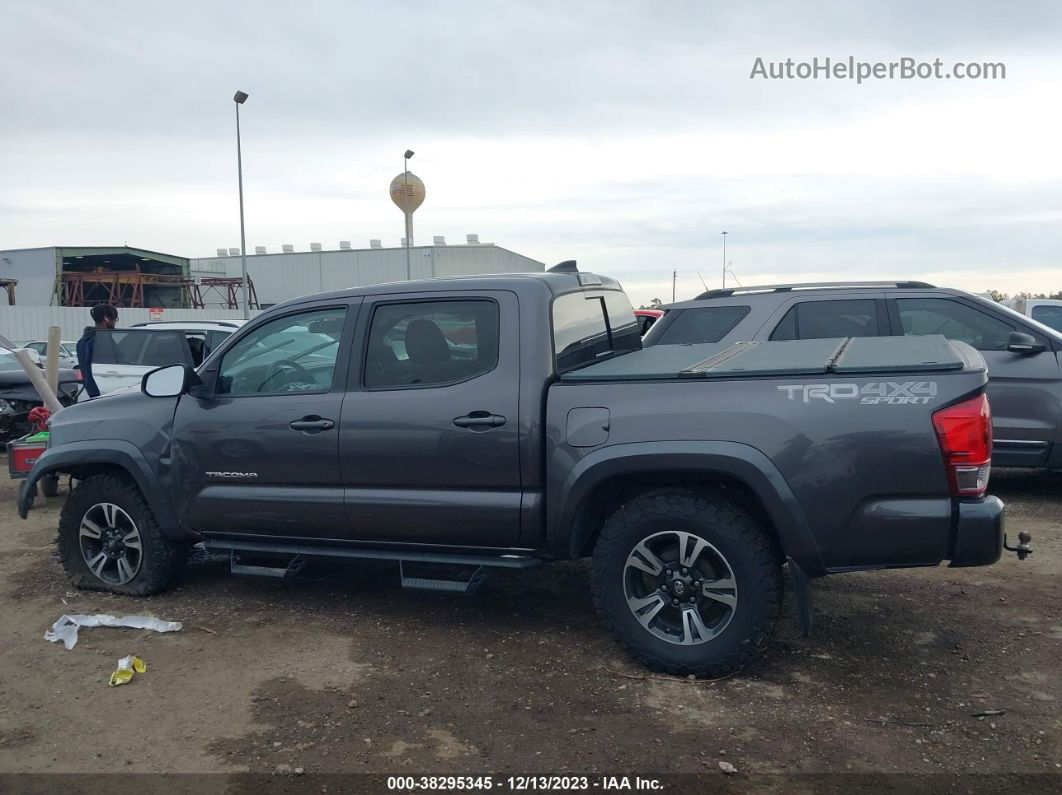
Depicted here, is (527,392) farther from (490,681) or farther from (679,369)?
(490,681)

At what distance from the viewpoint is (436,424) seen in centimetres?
443

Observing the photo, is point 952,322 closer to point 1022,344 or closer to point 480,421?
point 1022,344

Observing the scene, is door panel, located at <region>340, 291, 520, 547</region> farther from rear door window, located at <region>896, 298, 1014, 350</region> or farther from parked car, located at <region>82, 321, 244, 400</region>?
parked car, located at <region>82, 321, 244, 400</region>

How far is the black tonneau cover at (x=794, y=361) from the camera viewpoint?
379 cm

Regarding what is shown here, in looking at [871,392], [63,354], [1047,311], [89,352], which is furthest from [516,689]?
[63,354]

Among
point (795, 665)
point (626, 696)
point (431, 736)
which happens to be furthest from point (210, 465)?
point (795, 665)

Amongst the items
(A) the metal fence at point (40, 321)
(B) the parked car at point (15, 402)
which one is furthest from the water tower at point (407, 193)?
(B) the parked car at point (15, 402)

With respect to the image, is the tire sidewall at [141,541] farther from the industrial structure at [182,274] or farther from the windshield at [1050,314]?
the industrial structure at [182,274]

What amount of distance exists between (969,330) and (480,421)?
5.14 metres

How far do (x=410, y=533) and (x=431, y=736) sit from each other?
1.21m

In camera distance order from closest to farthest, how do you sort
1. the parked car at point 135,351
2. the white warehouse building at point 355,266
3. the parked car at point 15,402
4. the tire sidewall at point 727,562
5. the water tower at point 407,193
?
the tire sidewall at point 727,562 < the parked car at point 135,351 < the parked car at point 15,402 < the water tower at point 407,193 < the white warehouse building at point 355,266

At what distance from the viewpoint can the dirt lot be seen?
3424 millimetres

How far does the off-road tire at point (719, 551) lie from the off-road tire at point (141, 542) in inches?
108

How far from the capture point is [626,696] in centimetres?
394
